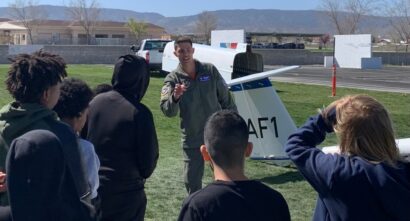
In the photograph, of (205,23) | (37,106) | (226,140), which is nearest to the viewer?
(226,140)

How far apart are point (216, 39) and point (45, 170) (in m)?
29.2

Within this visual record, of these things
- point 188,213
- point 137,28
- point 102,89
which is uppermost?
point 137,28

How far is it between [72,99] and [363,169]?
1.57 meters

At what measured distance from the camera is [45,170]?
7.43 feet

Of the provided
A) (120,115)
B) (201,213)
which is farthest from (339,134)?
(120,115)

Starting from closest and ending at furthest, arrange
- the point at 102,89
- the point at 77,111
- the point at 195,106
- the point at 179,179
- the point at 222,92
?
1. the point at 77,111
2. the point at 102,89
3. the point at 195,106
4. the point at 222,92
5. the point at 179,179

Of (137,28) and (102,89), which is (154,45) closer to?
(102,89)

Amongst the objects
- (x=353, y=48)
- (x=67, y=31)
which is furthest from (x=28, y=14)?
(x=353, y=48)

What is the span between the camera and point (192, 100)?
231 inches

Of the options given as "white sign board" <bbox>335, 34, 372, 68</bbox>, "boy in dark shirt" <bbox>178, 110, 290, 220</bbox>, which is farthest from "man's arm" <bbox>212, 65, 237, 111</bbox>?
"white sign board" <bbox>335, 34, 372, 68</bbox>

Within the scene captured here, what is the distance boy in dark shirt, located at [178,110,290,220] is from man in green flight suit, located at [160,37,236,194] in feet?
9.57

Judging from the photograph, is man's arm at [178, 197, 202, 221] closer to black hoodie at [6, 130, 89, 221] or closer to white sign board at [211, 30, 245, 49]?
black hoodie at [6, 130, 89, 221]

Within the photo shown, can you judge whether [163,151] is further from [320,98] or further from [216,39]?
[216,39]

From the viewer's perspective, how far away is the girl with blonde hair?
107 inches
